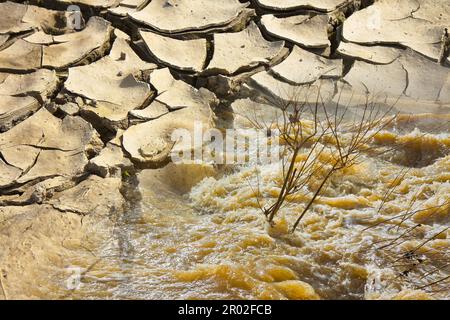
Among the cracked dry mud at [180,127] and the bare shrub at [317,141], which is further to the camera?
the bare shrub at [317,141]

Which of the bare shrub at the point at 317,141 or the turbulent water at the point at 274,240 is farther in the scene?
the bare shrub at the point at 317,141

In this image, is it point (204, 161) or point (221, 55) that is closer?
point (204, 161)

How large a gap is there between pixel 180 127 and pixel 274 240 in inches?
34.6

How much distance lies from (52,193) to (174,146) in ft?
2.10

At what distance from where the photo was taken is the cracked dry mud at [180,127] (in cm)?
235

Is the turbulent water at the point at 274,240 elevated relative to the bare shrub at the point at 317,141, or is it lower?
lower

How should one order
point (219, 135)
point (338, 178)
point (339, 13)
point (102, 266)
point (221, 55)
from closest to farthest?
1. point (102, 266)
2. point (338, 178)
3. point (219, 135)
4. point (221, 55)
5. point (339, 13)

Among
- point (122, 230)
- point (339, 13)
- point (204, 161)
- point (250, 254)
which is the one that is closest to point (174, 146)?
point (204, 161)

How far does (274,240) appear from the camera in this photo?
252cm

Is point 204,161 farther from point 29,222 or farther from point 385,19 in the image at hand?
point 385,19

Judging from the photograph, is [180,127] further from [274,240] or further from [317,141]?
[274,240]

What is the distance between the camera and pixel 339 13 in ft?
12.5

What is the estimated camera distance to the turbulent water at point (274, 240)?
2285 millimetres

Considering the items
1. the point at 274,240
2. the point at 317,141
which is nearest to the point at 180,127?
the point at 317,141
